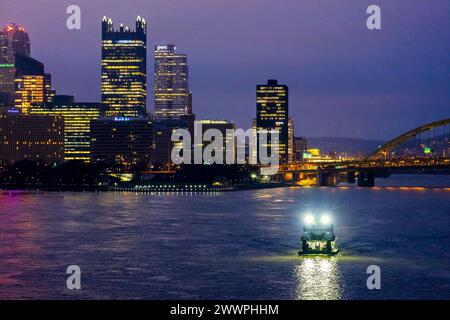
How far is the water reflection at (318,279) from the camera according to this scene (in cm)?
3559

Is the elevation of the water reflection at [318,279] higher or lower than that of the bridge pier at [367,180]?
lower

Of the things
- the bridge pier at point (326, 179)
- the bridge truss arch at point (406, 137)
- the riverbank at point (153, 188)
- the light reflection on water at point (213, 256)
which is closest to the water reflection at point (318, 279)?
the light reflection on water at point (213, 256)

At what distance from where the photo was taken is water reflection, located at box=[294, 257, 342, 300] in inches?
1401

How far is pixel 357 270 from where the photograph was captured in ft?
138

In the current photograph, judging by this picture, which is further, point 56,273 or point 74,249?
point 74,249

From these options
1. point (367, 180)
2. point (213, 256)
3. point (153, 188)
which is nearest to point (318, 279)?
point (213, 256)

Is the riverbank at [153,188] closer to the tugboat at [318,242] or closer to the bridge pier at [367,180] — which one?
the bridge pier at [367,180]

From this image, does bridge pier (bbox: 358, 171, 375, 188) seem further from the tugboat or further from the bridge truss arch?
the tugboat

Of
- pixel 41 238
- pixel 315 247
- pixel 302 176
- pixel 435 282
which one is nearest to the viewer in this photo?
pixel 435 282

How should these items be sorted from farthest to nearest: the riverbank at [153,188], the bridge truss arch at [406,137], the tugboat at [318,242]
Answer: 1. the riverbank at [153,188]
2. the bridge truss arch at [406,137]
3. the tugboat at [318,242]
